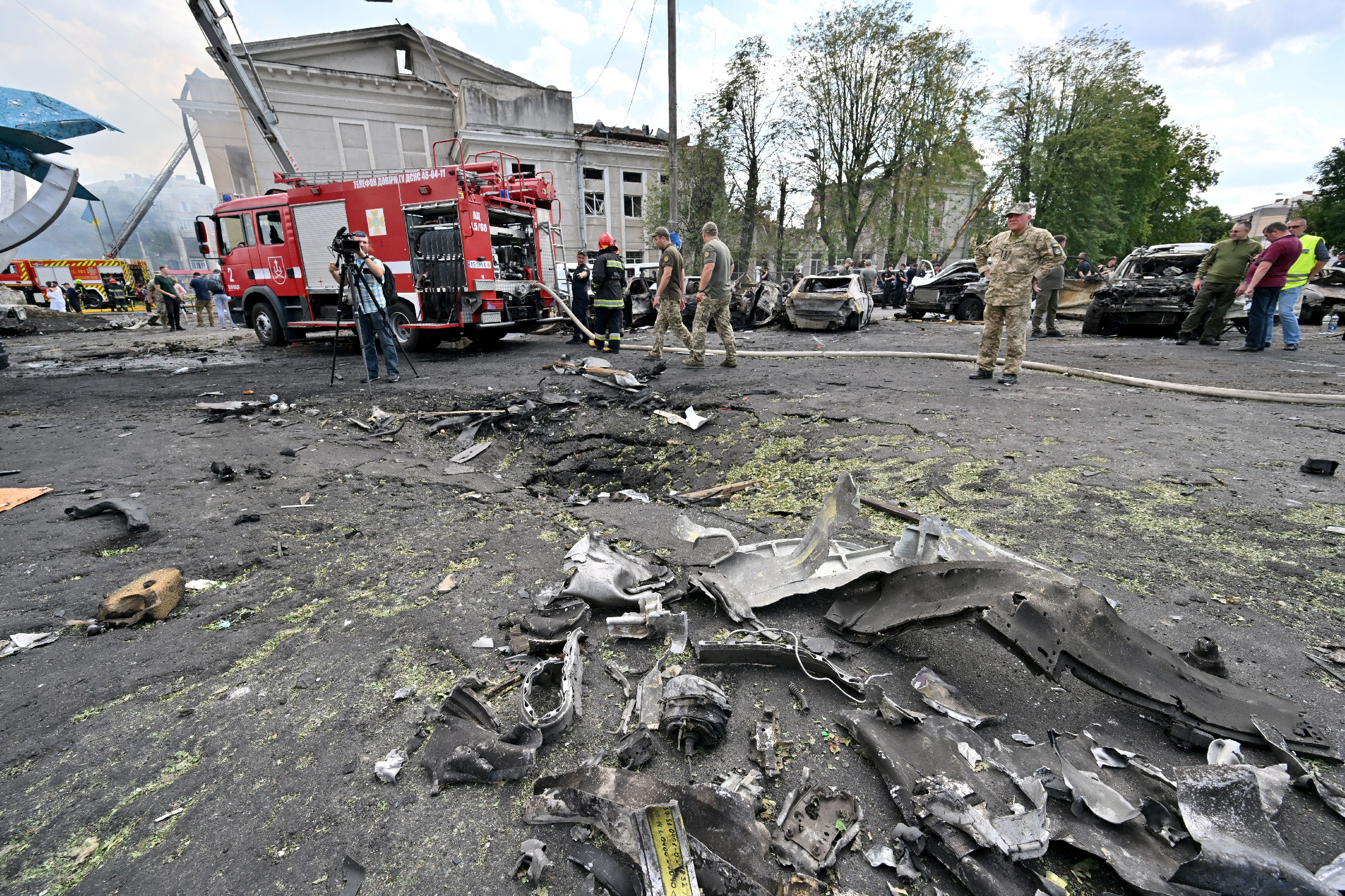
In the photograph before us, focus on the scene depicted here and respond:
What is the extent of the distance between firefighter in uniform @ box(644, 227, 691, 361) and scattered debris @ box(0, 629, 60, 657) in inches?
262

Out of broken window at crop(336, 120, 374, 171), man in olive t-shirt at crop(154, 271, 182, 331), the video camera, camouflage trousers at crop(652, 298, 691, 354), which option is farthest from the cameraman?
broken window at crop(336, 120, 374, 171)

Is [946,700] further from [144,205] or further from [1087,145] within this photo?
[144,205]

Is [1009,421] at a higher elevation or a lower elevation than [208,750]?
higher

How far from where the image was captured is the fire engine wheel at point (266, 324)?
37.1 feet

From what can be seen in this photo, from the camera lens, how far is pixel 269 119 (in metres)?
12.6

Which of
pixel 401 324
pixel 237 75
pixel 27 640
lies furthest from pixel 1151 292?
pixel 237 75

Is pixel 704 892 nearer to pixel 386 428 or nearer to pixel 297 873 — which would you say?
pixel 297 873

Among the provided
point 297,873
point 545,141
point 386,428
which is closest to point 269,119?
point 386,428

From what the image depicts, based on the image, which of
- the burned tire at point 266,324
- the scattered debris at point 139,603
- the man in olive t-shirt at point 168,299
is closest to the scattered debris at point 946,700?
the scattered debris at point 139,603

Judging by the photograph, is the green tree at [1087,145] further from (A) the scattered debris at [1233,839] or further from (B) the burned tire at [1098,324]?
(A) the scattered debris at [1233,839]

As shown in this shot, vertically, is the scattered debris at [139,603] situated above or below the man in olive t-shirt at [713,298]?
below

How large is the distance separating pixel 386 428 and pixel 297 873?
4758mm

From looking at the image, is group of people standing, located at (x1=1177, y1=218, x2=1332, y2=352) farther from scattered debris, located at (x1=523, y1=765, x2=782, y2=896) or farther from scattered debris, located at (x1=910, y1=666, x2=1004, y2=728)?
scattered debris, located at (x1=523, y1=765, x2=782, y2=896)

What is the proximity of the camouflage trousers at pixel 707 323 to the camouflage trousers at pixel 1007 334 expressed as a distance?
326cm
